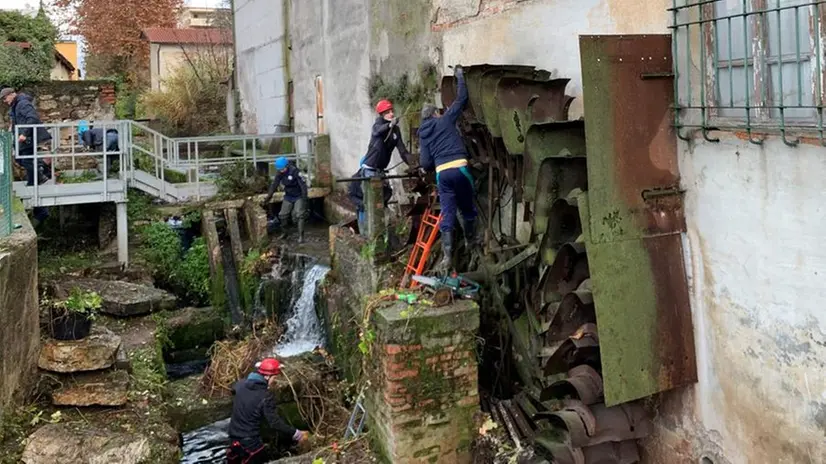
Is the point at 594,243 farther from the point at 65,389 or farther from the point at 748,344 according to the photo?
the point at 65,389

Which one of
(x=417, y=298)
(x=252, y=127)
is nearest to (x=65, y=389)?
(x=417, y=298)

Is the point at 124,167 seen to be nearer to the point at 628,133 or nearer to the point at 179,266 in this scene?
the point at 179,266

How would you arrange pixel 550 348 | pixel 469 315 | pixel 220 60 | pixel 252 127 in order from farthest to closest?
pixel 220 60 < pixel 252 127 < pixel 469 315 < pixel 550 348

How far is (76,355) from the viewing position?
23.7 ft

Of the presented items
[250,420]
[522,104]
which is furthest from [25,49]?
[522,104]

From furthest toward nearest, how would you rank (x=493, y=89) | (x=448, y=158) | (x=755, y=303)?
(x=448, y=158) < (x=493, y=89) < (x=755, y=303)

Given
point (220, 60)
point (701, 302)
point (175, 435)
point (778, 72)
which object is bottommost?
point (175, 435)

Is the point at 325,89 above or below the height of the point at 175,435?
above

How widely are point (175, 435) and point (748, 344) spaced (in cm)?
525

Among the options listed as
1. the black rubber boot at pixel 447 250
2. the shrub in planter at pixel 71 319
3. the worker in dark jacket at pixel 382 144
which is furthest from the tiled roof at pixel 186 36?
the black rubber boot at pixel 447 250

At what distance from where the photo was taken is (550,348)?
544 centimetres

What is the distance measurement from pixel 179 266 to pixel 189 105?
12.8 metres

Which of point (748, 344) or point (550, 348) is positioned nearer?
point (748, 344)

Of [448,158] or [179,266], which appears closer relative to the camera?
[448,158]
